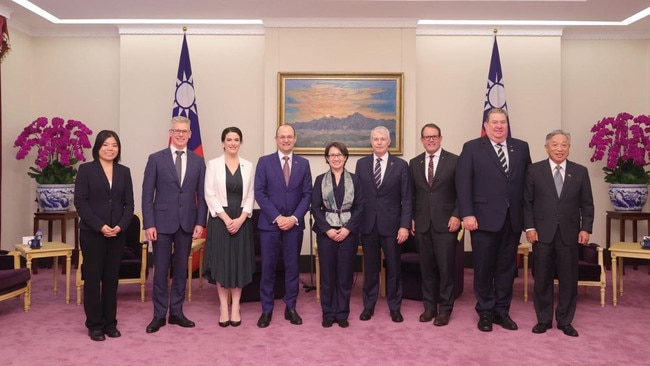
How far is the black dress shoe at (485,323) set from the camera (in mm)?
4531

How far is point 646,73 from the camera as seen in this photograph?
7.86m

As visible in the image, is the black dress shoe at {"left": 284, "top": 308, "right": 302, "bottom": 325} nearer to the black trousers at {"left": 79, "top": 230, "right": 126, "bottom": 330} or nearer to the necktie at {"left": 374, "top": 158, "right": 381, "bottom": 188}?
the necktie at {"left": 374, "top": 158, "right": 381, "bottom": 188}

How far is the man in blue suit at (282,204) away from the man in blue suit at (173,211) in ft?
1.70

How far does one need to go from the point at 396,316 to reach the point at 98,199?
2639 mm

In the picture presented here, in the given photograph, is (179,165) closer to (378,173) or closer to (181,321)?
(181,321)

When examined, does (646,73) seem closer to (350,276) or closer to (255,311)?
(350,276)

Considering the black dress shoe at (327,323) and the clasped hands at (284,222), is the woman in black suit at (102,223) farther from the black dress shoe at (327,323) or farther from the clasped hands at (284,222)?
the black dress shoe at (327,323)

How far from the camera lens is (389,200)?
4.76 meters

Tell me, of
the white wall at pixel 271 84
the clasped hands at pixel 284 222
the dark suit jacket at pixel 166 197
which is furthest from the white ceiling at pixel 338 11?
the clasped hands at pixel 284 222

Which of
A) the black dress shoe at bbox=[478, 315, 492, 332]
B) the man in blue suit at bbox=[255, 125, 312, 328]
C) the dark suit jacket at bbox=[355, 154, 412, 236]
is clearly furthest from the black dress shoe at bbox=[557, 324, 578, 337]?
the man in blue suit at bbox=[255, 125, 312, 328]

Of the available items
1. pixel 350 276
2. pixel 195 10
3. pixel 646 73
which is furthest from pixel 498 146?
pixel 646 73

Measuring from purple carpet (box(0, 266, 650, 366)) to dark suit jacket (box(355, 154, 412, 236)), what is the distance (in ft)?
2.77

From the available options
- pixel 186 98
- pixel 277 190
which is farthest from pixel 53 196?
pixel 277 190

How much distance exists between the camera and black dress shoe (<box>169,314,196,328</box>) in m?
4.63
